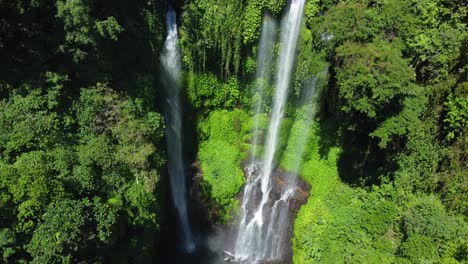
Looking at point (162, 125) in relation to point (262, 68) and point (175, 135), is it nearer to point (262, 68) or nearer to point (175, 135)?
point (175, 135)

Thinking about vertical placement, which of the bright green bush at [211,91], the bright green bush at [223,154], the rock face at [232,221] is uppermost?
the bright green bush at [211,91]

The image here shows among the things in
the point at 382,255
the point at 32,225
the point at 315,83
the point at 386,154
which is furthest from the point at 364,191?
the point at 32,225

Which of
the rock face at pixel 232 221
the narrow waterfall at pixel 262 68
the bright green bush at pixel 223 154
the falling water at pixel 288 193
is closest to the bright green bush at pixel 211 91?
the bright green bush at pixel 223 154

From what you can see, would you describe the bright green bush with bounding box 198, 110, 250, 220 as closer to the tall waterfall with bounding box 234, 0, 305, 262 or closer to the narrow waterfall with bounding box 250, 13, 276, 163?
the narrow waterfall with bounding box 250, 13, 276, 163

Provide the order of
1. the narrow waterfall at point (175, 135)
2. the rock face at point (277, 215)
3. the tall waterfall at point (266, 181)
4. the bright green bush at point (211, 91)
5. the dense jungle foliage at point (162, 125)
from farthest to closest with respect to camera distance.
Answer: the bright green bush at point (211, 91) < the rock face at point (277, 215) < the narrow waterfall at point (175, 135) < the tall waterfall at point (266, 181) < the dense jungle foliage at point (162, 125)

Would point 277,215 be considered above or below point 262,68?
below

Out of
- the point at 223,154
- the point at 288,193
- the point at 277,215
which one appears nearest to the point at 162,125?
the point at 223,154

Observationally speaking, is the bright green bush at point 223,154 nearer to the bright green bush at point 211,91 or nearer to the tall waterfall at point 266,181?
→ the bright green bush at point 211,91
